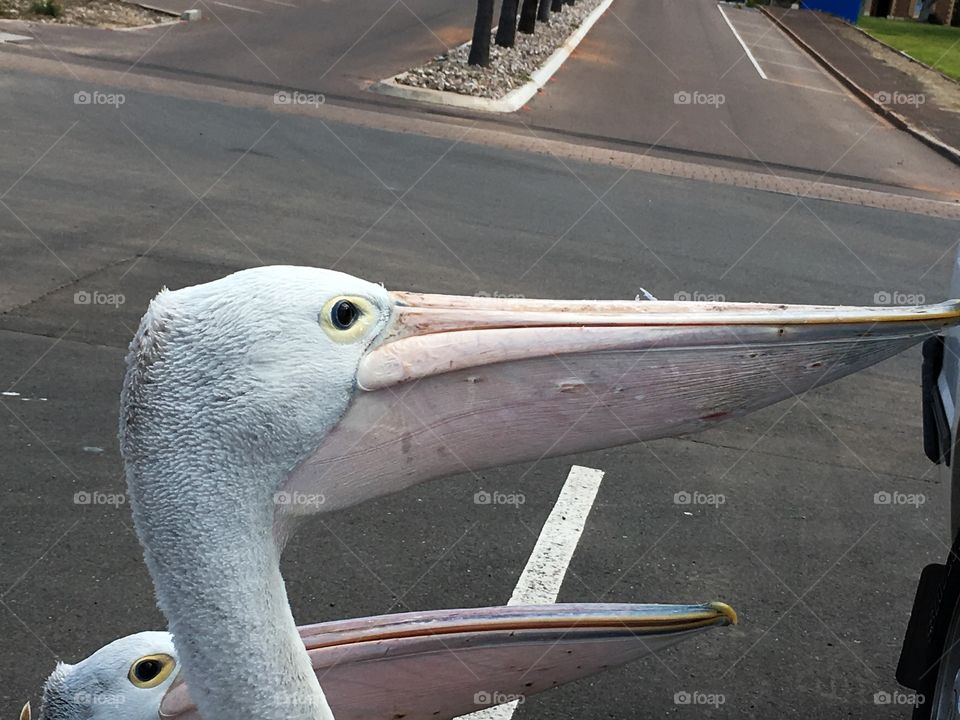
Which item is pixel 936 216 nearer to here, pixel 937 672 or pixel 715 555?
pixel 715 555

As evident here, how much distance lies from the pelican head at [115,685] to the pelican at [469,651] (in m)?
0.15

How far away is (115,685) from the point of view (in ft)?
7.98

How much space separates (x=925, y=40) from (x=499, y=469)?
39.4 metres

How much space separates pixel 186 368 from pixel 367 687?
2.80ft

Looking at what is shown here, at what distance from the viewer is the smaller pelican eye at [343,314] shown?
64.9 inches

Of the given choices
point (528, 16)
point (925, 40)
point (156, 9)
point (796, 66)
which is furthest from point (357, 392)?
point (925, 40)

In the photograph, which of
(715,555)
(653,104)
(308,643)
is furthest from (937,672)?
(653,104)

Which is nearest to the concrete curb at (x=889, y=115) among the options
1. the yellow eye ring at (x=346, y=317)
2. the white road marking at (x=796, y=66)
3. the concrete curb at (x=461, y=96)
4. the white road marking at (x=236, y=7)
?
the white road marking at (x=796, y=66)

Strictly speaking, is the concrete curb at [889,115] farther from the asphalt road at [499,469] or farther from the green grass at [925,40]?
the asphalt road at [499,469]

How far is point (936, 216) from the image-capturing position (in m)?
13.1

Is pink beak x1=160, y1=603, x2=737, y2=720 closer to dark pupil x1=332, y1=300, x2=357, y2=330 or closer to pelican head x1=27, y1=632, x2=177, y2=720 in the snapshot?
pelican head x1=27, y1=632, x2=177, y2=720

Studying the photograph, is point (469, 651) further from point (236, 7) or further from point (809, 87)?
point (809, 87)

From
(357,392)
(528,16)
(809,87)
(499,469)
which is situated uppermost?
(357,392)

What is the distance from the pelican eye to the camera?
2.42m
